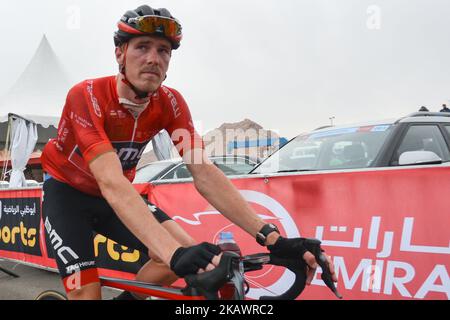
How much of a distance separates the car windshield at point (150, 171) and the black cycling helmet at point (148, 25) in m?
5.46

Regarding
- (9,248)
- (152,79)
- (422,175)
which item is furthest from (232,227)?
(9,248)

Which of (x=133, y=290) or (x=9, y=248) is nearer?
(x=133, y=290)

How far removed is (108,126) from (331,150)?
124 inches

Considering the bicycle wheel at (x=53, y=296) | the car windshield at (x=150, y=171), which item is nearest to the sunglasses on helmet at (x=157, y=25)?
the bicycle wheel at (x=53, y=296)

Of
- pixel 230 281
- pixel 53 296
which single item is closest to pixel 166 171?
pixel 53 296

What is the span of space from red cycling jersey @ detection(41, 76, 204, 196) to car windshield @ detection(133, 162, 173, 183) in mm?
4788

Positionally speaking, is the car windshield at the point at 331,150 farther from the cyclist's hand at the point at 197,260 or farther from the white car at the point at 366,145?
the cyclist's hand at the point at 197,260

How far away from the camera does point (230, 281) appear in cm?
146

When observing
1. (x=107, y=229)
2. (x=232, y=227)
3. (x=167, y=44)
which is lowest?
(x=232, y=227)

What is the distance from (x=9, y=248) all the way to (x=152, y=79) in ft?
22.4

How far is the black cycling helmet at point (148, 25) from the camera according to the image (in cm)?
195

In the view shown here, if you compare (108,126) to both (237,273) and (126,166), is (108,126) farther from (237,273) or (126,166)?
(237,273)

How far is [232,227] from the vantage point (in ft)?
14.0
